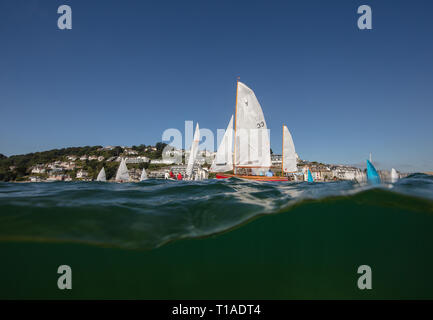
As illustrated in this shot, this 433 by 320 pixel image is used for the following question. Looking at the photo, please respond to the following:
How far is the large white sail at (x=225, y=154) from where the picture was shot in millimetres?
32812

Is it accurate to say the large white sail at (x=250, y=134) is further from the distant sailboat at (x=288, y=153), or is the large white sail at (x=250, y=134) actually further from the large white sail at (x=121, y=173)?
the large white sail at (x=121, y=173)

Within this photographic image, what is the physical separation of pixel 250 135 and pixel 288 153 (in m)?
14.1

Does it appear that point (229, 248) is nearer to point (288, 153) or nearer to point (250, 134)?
point (250, 134)

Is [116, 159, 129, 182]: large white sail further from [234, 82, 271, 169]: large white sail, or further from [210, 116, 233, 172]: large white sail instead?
[234, 82, 271, 169]: large white sail

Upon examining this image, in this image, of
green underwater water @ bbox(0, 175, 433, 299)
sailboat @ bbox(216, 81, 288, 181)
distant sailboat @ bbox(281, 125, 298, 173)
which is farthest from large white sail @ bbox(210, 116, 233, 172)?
green underwater water @ bbox(0, 175, 433, 299)

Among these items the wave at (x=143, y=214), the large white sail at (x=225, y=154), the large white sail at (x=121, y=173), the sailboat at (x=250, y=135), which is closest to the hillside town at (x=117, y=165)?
the large white sail at (x=121, y=173)

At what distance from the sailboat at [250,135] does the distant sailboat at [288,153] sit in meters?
11.3

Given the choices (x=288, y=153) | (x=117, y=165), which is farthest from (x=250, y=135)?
(x=117, y=165)

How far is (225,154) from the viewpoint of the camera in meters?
33.5

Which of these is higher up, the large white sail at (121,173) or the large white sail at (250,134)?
the large white sail at (250,134)

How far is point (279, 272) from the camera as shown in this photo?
13.7 ft

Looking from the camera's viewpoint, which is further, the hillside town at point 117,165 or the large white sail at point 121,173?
the hillside town at point 117,165
